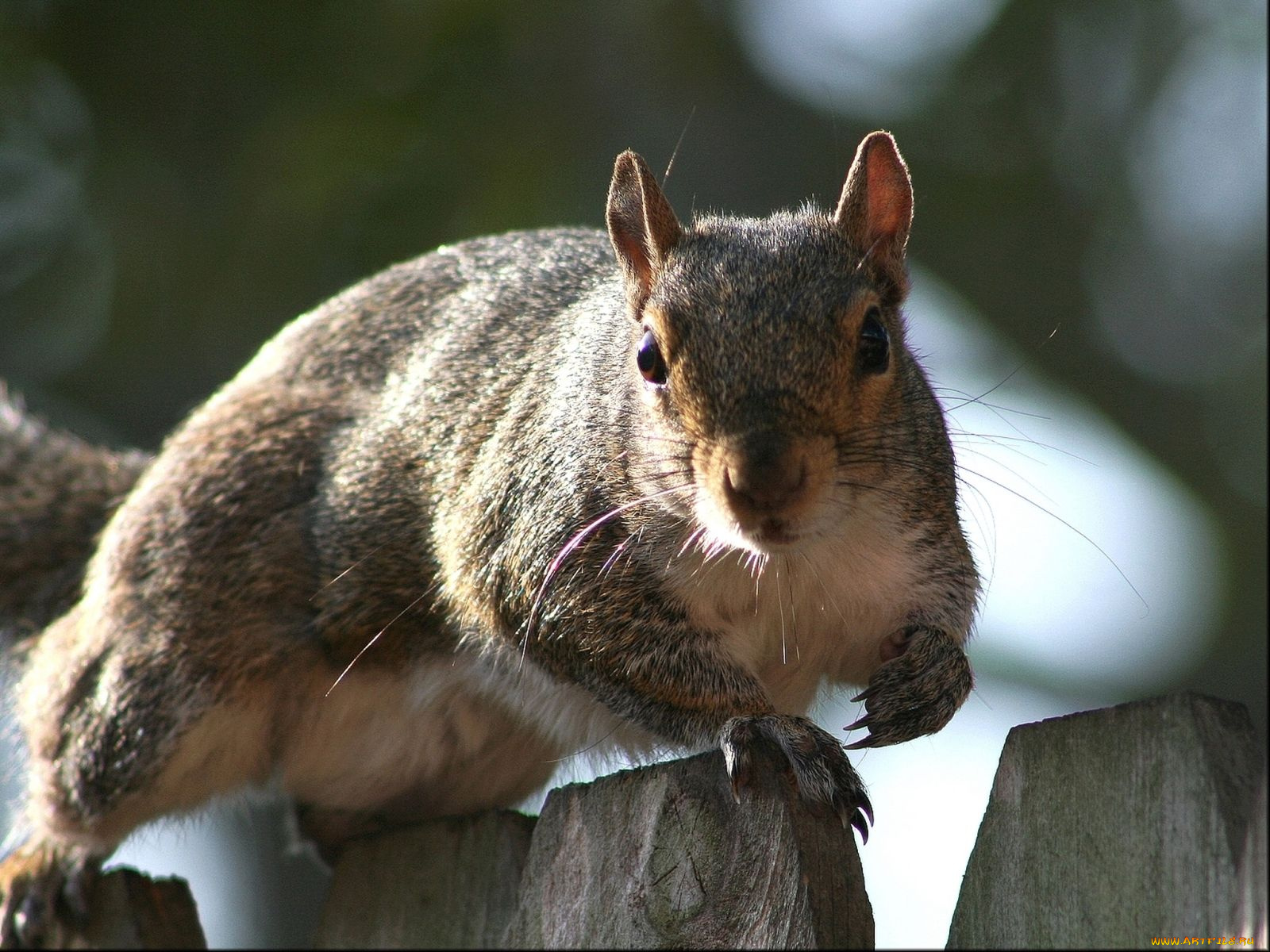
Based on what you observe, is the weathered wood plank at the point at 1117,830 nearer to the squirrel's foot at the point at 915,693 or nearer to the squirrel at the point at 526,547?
the squirrel at the point at 526,547

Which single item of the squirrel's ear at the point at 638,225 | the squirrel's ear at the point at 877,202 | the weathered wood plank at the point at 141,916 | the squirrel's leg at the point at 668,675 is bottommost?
the weathered wood plank at the point at 141,916

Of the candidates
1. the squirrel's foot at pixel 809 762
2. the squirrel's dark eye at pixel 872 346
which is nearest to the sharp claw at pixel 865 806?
the squirrel's foot at pixel 809 762

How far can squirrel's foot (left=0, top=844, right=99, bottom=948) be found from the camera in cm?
322

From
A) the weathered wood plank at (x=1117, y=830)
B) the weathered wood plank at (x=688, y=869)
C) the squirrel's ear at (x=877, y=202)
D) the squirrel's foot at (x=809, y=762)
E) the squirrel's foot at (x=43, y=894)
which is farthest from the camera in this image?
the squirrel's foot at (x=43, y=894)

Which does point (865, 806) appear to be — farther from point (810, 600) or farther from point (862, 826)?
point (810, 600)

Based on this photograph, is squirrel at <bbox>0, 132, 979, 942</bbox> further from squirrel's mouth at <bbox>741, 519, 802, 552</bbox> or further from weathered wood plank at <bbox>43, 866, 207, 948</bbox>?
weathered wood plank at <bbox>43, 866, 207, 948</bbox>

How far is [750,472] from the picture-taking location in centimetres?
229

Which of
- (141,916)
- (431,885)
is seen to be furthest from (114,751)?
(431,885)

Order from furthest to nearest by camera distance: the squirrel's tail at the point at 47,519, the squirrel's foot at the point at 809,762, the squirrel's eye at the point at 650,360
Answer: the squirrel's tail at the point at 47,519 → the squirrel's eye at the point at 650,360 → the squirrel's foot at the point at 809,762

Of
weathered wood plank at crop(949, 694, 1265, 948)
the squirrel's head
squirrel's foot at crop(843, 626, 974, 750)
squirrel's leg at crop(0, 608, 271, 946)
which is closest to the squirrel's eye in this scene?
the squirrel's head

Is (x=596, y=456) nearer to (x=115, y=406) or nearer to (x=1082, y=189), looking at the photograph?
(x=1082, y=189)

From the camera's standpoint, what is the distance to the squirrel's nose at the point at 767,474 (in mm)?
2285

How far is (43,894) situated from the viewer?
131 inches

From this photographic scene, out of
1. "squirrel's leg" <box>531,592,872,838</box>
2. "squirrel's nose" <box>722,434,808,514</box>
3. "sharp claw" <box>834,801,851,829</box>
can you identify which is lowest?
"sharp claw" <box>834,801,851,829</box>
